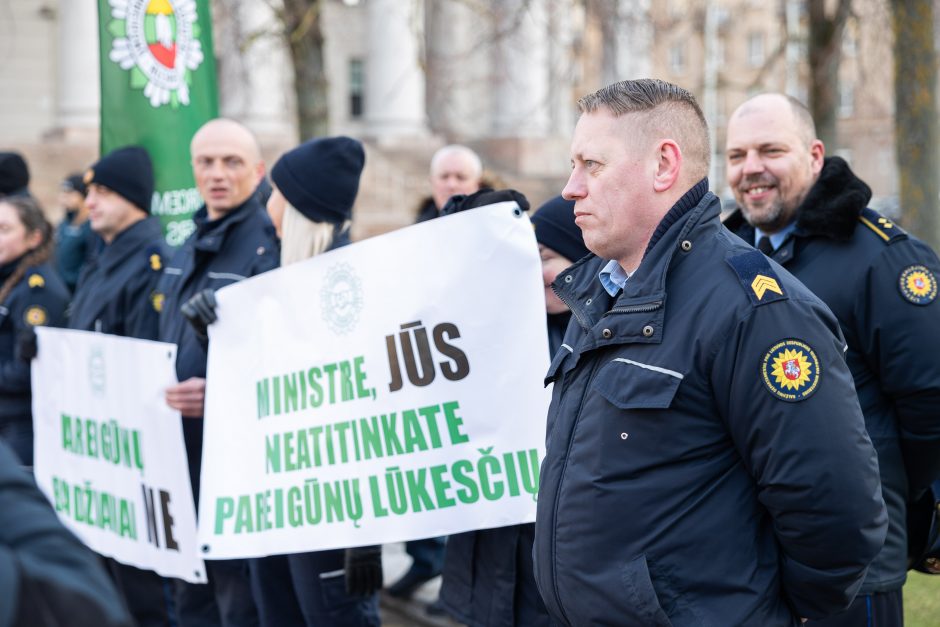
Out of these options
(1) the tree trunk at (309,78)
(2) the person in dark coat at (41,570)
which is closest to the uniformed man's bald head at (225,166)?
(2) the person in dark coat at (41,570)

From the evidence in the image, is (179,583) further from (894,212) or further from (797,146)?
(894,212)

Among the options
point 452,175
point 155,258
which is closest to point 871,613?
point 155,258

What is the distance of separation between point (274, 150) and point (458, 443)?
2632 cm

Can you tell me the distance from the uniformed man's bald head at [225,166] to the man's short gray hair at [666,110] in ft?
8.97

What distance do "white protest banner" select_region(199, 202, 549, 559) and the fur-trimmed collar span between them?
0.88 m

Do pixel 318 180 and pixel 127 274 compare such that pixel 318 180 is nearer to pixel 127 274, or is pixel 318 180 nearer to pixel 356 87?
pixel 127 274

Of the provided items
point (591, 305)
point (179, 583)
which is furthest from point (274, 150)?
point (591, 305)

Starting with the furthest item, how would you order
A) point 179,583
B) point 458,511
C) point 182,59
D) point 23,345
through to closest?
point 182,59 → point 23,345 → point 179,583 → point 458,511

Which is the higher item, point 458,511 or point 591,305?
point 591,305

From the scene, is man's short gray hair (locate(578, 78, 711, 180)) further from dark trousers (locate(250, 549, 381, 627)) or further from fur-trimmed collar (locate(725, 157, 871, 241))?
dark trousers (locate(250, 549, 381, 627))

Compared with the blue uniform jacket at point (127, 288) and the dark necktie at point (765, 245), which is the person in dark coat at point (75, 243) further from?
the dark necktie at point (765, 245)

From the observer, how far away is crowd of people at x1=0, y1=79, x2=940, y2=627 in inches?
95.0

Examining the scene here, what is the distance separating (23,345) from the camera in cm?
565

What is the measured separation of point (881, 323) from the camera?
338 centimetres
